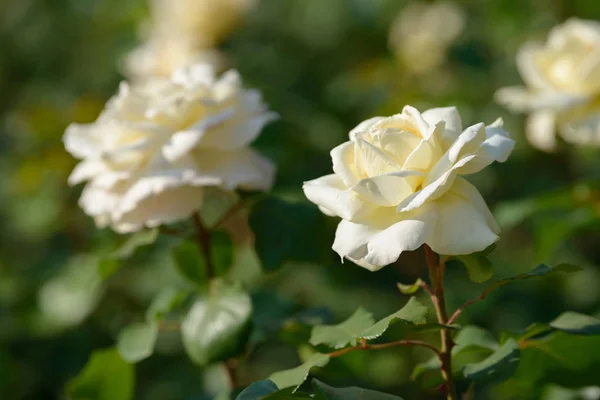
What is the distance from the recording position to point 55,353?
187cm

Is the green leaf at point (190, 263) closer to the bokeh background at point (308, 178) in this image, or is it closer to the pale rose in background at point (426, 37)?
the bokeh background at point (308, 178)

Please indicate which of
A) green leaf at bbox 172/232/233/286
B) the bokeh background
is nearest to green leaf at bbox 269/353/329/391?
green leaf at bbox 172/232/233/286

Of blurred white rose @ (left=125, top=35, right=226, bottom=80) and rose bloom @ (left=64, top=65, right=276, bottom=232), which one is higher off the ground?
blurred white rose @ (left=125, top=35, right=226, bottom=80)

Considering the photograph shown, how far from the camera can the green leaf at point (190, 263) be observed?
3.77ft

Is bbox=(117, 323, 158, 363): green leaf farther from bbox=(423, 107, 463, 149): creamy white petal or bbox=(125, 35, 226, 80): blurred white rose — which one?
bbox=(125, 35, 226, 80): blurred white rose

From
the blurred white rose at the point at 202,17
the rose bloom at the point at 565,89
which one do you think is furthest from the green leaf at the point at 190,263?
the blurred white rose at the point at 202,17

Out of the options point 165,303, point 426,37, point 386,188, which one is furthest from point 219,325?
point 426,37

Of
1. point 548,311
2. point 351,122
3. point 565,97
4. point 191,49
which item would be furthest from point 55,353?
point 565,97

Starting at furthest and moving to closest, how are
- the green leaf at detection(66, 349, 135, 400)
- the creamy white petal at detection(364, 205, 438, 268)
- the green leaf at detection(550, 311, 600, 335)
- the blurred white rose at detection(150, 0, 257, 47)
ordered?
the blurred white rose at detection(150, 0, 257, 47) → the green leaf at detection(66, 349, 135, 400) → the green leaf at detection(550, 311, 600, 335) → the creamy white petal at detection(364, 205, 438, 268)

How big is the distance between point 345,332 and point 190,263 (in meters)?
0.43

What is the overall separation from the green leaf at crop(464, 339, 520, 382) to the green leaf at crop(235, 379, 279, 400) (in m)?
0.21

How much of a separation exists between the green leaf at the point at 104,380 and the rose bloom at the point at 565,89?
0.73 meters

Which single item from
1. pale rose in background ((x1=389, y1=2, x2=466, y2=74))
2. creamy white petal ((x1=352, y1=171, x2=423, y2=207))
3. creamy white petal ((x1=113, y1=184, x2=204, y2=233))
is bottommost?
creamy white petal ((x1=352, y1=171, x2=423, y2=207))

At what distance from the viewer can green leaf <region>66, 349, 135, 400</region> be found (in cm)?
105
